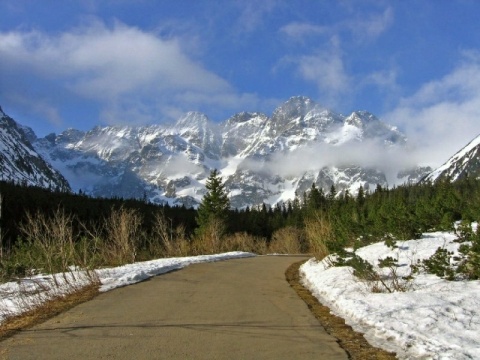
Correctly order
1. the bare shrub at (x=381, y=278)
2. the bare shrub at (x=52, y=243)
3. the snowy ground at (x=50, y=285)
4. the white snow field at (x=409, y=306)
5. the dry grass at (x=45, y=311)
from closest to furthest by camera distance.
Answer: the white snow field at (x=409, y=306)
the dry grass at (x=45, y=311)
the bare shrub at (x=381, y=278)
the snowy ground at (x=50, y=285)
the bare shrub at (x=52, y=243)

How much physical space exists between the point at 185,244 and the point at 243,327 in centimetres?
2091

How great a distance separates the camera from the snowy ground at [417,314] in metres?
6.18

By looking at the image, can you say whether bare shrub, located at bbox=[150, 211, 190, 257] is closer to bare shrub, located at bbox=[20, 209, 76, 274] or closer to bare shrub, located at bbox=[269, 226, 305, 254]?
bare shrub, located at bbox=[20, 209, 76, 274]

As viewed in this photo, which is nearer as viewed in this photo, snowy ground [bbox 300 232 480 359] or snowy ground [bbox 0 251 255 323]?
snowy ground [bbox 300 232 480 359]

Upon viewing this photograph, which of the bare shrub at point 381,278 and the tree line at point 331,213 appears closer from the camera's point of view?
the bare shrub at point 381,278

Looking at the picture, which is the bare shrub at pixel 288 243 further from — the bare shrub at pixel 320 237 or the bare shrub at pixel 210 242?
the bare shrub at pixel 320 237

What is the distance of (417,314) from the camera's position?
7.49 metres

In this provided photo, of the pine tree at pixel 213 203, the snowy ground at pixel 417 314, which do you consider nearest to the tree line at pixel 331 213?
the pine tree at pixel 213 203

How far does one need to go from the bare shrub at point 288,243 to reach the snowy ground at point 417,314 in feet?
108

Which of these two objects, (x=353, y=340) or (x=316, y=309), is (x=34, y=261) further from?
(x=353, y=340)

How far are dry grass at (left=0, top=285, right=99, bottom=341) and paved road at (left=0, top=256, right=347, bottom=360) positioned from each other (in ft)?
0.99

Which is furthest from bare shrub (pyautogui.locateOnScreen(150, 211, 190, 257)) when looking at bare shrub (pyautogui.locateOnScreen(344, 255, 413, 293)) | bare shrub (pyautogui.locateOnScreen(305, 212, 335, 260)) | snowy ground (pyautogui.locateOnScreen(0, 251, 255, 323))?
bare shrub (pyautogui.locateOnScreen(344, 255, 413, 293))

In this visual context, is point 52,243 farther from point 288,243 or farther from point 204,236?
point 288,243

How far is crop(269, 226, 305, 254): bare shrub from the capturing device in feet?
146
